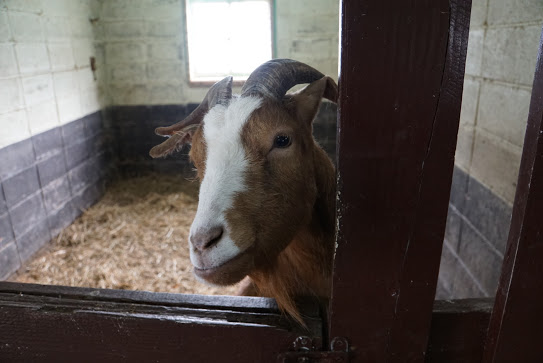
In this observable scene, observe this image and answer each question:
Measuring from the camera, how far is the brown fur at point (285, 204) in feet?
4.45

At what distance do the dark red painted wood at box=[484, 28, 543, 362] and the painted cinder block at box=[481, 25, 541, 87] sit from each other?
55.6 inches

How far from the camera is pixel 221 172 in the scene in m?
1.41

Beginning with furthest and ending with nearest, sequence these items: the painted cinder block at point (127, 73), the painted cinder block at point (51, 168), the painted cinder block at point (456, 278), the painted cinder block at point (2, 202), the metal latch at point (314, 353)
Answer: the painted cinder block at point (127, 73) < the painted cinder block at point (51, 168) < the painted cinder block at point (2, 202) < the painted cinder block at point (456, 278) < the metal latch at point (314, 353)

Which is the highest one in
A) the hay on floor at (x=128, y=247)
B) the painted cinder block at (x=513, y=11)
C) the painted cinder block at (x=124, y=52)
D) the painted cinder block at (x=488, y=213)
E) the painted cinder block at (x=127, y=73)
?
the painted cinder block at (x=513, y=11)

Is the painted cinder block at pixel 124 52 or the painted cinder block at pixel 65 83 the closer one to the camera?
the painted cinder block at pixel 65 83

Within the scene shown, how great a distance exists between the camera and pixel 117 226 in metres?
4.68

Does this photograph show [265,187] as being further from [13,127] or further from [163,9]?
[163,9]

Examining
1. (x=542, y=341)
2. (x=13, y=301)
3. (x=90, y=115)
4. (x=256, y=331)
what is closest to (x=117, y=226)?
(x=90, y=115)

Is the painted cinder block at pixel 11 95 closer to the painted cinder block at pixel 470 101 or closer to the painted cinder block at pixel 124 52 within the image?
the painted cinder block at pixel 124 52

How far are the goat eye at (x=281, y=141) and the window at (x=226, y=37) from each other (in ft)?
13.9

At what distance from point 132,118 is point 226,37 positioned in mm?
1795

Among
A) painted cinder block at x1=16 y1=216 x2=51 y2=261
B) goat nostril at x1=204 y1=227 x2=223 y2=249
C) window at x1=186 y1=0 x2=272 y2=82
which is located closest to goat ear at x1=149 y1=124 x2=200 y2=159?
goat nostril at x1=204 y1=227 x2=223 y2=249

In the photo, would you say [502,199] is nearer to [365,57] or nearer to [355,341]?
[355,341]

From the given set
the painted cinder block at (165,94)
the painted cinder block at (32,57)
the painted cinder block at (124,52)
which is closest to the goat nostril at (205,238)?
the painted cinder block at (32,57)
